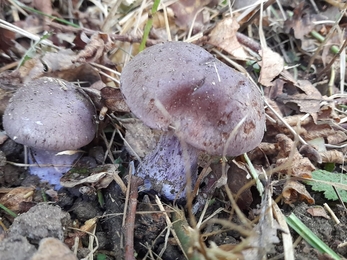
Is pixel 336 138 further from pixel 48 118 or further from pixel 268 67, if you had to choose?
pixel 48 118

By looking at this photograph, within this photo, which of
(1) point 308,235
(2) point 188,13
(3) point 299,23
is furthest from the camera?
(3) point 299,23

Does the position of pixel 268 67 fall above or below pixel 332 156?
above

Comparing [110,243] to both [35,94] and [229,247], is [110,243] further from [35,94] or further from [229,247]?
[35,94]

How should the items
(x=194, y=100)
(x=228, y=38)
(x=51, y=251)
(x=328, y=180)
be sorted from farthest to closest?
(x=228, y=38)
(x=328, y=180)
(x=194, y=100)
(x=51, y=251)

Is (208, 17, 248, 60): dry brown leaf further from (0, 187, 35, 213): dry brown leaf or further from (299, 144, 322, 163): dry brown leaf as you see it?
(0, 187, 35, 213): dry brown leaf

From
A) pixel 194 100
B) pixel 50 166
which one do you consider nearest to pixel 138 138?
pixel 50 166

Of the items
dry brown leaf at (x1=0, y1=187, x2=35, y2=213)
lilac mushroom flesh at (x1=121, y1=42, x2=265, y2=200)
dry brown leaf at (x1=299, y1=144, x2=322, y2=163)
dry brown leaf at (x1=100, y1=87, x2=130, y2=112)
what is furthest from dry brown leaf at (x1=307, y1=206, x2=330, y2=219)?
dry brown leaf at (x1=0, y1=187, x2=35, y2=213)

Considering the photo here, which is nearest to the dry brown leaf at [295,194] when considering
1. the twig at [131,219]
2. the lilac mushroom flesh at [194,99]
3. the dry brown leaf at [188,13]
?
the lilac mushroom flesh at [194,99]
